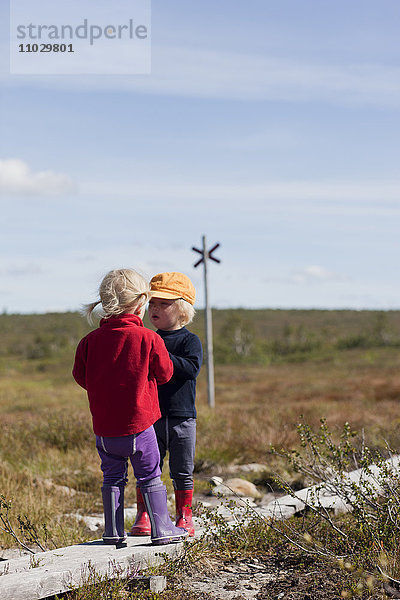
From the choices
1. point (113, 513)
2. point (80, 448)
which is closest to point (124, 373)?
point (113, 513)

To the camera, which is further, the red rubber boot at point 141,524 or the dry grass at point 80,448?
the dry grass at point 80,448

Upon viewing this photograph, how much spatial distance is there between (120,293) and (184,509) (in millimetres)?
1604

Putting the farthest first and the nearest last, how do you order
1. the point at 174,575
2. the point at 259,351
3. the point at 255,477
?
the point at 259,351 < the point at 255,477 < the point at 174,575

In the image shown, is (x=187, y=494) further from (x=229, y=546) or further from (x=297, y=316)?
(x=297, y=316)

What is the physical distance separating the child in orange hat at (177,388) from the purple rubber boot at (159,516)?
265 mm

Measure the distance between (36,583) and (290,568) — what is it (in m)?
1.67

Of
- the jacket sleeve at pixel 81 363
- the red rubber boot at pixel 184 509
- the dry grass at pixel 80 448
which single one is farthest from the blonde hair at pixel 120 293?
the dry grass at pixel 80 448

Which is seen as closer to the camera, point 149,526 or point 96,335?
point 96,335

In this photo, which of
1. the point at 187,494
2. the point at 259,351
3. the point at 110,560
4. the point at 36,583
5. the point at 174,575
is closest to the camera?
the point at 36,583

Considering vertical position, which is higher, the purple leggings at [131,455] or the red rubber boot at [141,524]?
the purple leggings at [131,455]

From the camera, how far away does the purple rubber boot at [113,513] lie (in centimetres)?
391

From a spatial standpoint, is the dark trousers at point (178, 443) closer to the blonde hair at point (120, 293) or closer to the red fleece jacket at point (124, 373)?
the red fleece jacket at point (124, 373)

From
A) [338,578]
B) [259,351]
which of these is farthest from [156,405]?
[259,351]

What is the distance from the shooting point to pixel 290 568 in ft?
13.5
